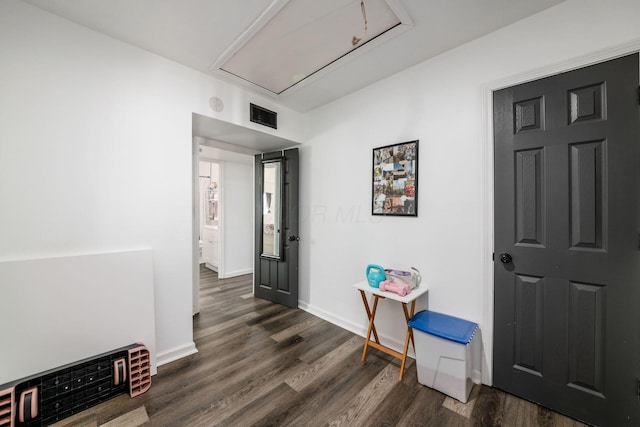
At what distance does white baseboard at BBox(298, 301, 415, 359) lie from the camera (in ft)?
8.00

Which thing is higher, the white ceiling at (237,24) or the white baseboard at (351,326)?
the white ceiling at (237,24)

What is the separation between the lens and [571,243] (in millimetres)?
1633

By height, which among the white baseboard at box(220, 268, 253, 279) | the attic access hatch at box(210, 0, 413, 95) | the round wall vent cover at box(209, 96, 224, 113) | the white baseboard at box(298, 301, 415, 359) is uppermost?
the attic access hatch at box(210, 0, 413, 95)

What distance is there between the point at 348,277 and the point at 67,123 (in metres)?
2.90

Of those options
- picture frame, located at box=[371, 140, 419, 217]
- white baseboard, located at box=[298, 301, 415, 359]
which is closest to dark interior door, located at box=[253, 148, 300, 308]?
white baseboard, located at box=[298, 301, 415, 359]

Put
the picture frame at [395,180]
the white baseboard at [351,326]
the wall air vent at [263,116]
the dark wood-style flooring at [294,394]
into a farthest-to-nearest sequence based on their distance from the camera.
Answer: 1. the wall air vent at [263,116]
2. the white baseboard at [351,326]
3. the picture frame at [395,180]
4. the dark wood-style flooring at [294,394]

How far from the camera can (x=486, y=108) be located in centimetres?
193

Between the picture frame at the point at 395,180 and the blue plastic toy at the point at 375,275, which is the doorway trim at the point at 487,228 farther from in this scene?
the blue plastic toy at the point at 375,275

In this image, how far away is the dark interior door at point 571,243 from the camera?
147cm

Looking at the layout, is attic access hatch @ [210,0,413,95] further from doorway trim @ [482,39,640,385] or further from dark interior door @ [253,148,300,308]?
dark interior door @ [253,148,300,308]

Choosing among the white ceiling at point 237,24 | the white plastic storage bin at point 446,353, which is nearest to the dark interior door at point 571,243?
the white plastic storage bin at point 446,353

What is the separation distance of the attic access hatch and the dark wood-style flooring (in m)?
2.81

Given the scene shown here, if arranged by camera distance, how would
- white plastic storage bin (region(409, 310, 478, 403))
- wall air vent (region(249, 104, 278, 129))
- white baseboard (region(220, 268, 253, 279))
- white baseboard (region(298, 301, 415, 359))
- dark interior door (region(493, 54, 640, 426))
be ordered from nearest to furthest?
dark interior door (region(493, 54, 640, 426))
white plastic storage bin (region(409, 310, 478, 403))
white baseboard (region(298, 301, 415, 359))
wall air vent (region(249, 104, 278, 129))
white baseboard (region(220, 268, 253, 279))

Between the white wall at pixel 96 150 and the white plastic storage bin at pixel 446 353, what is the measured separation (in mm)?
2163
